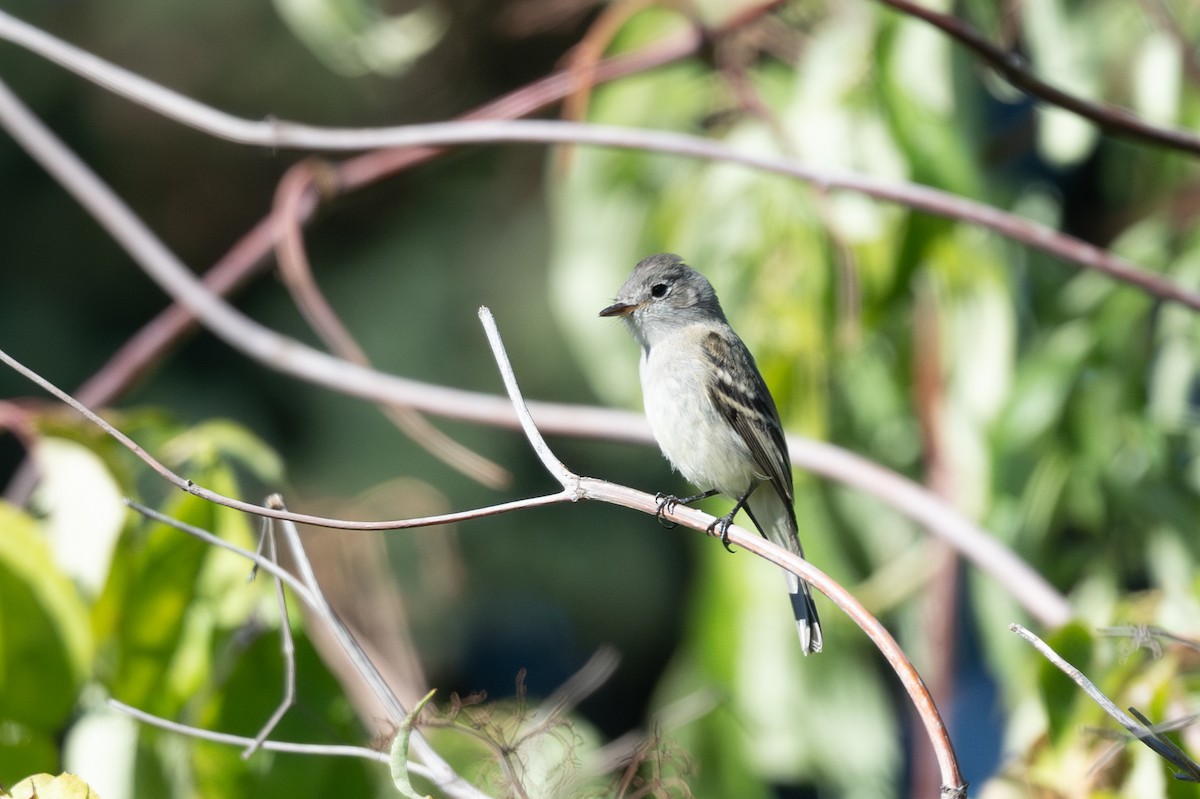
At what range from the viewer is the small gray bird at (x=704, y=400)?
2625mm

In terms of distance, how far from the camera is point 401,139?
2.48 m

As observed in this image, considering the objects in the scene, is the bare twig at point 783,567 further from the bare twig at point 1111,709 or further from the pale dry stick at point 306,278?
the pale dry stick at point 306,278

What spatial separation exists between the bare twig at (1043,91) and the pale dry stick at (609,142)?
231mm

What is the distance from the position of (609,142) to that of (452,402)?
1.99ft

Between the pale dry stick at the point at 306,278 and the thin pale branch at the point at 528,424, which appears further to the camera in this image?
the pale dry stick at the point at 306,278

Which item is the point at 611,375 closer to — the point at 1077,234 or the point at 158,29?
the point at 1077,234

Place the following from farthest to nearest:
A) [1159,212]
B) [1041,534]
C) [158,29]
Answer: [158,29]
[1159,212]
[1041,534]

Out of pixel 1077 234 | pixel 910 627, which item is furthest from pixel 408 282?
pixel 910 627

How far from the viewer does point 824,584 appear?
1.35 meters

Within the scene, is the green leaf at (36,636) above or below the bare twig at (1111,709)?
above

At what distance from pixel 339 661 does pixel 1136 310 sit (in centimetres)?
204

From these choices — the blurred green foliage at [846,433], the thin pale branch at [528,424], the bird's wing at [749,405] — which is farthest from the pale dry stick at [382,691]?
the bird's wing at [749,405]

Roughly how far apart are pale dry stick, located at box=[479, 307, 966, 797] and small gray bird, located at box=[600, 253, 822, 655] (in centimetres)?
92

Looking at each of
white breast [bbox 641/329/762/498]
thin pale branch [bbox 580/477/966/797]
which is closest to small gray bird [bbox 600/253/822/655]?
white breast [bbox 641/329/762/498]
